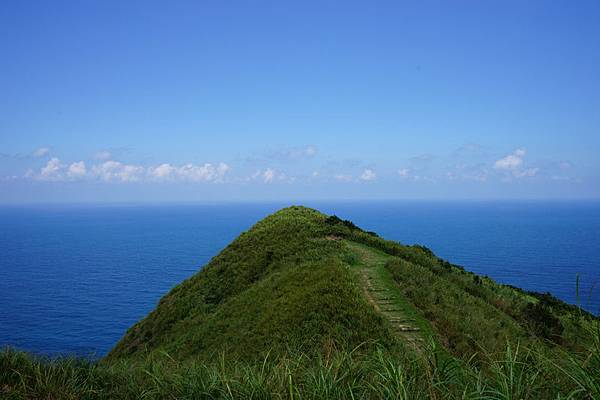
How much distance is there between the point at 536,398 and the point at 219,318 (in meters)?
21.8

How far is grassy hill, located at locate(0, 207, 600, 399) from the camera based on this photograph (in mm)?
6379

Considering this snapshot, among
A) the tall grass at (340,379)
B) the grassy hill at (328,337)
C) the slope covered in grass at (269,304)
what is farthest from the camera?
the slope covered in grass at (269,304)

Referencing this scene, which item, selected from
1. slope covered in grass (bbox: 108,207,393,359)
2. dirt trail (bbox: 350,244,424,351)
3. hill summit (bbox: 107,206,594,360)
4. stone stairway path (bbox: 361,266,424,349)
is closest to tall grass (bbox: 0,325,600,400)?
slope covered in grass (bbox: 108,207,393,359)

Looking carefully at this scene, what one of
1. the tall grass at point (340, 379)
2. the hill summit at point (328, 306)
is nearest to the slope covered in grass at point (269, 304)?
the hill summit at point (328, 306)

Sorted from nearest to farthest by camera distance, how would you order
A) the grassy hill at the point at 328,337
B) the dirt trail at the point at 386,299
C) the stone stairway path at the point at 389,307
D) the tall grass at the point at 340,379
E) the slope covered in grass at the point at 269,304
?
the tall grass at the point at 340,379, the grassy hill at the point at 328,337, the stone stairway path at the point at 389,307, the dirt trail at the point at 386,299, the slope covered in grass at the point at 269,304

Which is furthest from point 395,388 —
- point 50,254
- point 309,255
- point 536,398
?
point 50,254

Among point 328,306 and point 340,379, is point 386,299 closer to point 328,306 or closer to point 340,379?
point 328,306

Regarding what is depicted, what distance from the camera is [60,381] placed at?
28.8 feet

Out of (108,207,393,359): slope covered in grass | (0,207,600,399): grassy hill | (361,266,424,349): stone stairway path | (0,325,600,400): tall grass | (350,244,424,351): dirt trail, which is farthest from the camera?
(108,207,393,359): slope covered in grass

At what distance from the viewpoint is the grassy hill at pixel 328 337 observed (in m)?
6.38

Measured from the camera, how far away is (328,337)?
16812mm

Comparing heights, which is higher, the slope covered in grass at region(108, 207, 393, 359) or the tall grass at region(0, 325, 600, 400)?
the tall grass at region(0, 325, 600, 400)

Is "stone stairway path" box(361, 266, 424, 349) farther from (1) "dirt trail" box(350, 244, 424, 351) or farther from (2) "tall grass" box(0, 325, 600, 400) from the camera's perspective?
(2) "tall grass" box(0, 325, 600, 400)

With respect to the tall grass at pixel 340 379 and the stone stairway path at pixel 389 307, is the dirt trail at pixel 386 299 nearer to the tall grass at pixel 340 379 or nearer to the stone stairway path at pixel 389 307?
the stone stairway path at pixel 389 307
